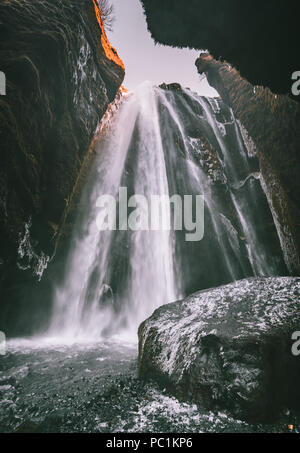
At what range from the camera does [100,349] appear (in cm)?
592

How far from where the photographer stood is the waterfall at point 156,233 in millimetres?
8180

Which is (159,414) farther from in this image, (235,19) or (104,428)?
(235,19)

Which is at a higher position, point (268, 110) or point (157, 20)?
point (268, 110)

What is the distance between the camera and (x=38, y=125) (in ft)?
18.9

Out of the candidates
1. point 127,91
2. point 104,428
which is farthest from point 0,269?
point 127,91

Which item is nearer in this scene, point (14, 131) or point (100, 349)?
point (14, 131)

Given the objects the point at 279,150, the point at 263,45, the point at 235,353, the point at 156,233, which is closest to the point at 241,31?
the point at 263,45

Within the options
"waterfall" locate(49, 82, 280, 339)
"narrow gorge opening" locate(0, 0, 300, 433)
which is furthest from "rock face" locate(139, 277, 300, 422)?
"waterfall" locate(49, 82, 280, 339)

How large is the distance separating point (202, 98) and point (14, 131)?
47.9ft

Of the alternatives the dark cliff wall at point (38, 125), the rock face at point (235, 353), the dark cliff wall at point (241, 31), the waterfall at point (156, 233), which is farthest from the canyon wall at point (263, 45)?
the rock face at point (235, 353)

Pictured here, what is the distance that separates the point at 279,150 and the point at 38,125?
8.33m

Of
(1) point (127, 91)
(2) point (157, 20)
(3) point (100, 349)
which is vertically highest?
(1) point (127, 91)

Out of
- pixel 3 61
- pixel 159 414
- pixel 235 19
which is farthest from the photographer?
pixel 3 61

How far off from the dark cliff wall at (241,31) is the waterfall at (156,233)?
566cm
